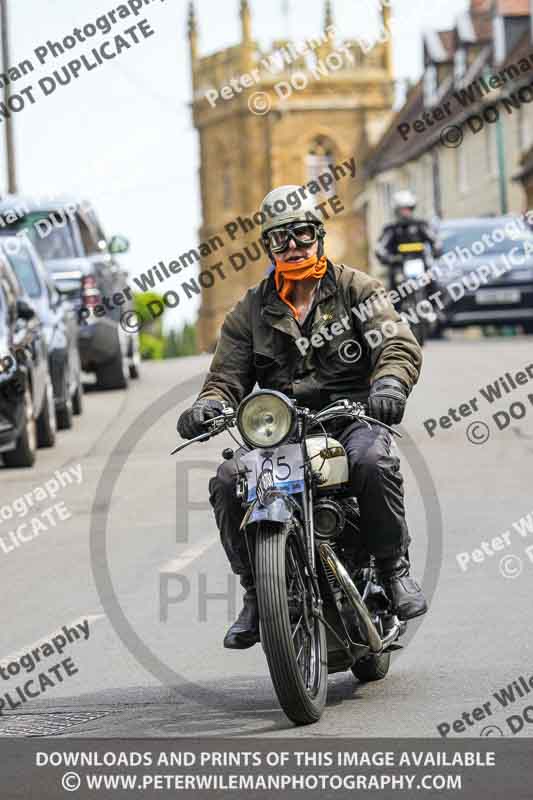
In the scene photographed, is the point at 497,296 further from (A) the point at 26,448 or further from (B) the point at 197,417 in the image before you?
(B) the point at 197,417

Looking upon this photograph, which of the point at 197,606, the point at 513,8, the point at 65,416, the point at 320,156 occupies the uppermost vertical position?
the point at 513,8

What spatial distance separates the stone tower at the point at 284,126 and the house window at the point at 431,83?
21.6 meters

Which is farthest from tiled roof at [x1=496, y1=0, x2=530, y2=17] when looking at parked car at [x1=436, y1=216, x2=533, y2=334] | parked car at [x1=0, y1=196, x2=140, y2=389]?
parked car at [x1=0, y1=196, x2=140, y2=389]

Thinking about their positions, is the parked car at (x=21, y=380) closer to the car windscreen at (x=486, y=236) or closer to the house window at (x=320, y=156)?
the car windscreen at (x=486, y=236)

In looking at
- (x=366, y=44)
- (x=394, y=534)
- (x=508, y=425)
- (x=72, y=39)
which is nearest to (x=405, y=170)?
(x=366, y=44)

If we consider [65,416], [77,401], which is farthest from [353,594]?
[77,401]

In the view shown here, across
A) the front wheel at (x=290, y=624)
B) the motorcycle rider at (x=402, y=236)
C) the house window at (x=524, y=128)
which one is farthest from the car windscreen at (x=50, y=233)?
the house window at (x=524, y=128)

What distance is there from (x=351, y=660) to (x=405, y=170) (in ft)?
237

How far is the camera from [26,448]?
17375 millimetres

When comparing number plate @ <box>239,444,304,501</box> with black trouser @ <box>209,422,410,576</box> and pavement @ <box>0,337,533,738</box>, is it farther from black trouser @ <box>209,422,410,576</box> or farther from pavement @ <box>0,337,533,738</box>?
pavement @ <box>0,337,533,738</box>

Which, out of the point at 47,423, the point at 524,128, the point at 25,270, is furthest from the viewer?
the point at 524,128

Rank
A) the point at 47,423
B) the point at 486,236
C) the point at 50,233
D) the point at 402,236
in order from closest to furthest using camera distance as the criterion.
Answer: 1. the point at 47,423
2. the point at 50,233
3. the point at 402,236
4. the point at 486,236
